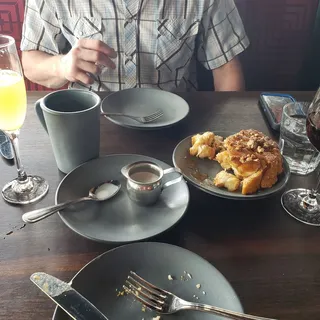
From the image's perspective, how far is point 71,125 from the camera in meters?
0.74

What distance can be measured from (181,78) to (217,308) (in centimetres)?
98

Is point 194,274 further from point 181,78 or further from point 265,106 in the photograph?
point 181,78

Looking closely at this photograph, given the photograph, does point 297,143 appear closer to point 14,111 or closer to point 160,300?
point 160,300

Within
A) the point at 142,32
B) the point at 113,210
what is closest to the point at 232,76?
the point at 142,32

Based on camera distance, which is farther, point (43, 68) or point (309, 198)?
point (43, 68)

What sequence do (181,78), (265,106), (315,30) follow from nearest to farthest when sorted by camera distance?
1. (265,106)
2. (181,78)
3. (315,30)

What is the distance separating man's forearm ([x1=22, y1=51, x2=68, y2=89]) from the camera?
1.21 meters

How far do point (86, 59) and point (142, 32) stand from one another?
0.30m

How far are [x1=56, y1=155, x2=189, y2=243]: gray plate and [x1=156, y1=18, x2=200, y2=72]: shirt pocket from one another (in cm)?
60

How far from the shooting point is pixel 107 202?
0.72 m

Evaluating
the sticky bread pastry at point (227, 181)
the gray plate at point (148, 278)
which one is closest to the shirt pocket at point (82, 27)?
the sticky bread pastry at point (227, 181)

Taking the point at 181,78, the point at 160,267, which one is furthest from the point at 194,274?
the point at 181,78

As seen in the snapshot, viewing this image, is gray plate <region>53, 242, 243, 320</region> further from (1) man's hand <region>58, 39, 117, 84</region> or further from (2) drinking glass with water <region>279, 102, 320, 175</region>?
(1) man's hand <region>58, 39, 117, 84</region>

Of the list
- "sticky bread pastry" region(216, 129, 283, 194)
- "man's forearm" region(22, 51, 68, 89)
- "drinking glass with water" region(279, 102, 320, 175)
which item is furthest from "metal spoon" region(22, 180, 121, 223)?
"man's forearm" region(22, 51, 68, 89)
